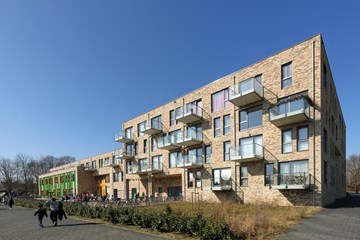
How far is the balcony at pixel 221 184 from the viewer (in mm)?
23498

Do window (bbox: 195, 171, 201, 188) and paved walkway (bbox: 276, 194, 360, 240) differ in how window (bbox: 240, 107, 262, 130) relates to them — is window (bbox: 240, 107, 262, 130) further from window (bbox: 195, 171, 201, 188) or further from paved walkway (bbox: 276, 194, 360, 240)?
paved walkway (bbox: 276, 194, 360, 240)

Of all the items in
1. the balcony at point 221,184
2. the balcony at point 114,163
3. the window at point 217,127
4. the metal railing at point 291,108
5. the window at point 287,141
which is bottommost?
the balcony at point 114,163

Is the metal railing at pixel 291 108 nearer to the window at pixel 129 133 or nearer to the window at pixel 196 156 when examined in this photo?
the window at pixel 196 156

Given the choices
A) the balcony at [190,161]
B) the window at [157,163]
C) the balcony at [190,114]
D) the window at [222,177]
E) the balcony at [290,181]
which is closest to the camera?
the balcony at [290,181]

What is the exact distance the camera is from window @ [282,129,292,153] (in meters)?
19.6

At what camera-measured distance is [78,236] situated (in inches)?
444

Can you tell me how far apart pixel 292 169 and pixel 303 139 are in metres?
2.27

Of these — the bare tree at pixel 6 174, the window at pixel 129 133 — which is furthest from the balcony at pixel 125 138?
the bare tree at pixel 6 174

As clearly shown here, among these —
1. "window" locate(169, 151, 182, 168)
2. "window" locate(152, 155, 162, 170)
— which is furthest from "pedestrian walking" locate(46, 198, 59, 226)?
"window" locate(152, 155, 162, 170)

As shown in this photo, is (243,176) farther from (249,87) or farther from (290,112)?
(249,87)

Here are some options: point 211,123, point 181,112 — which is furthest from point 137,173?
point 211,123

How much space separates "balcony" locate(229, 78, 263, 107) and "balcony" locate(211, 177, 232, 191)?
7.01 metres

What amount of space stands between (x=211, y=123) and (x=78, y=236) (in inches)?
686

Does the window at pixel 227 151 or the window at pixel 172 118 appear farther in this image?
the window at pixel 172 118
